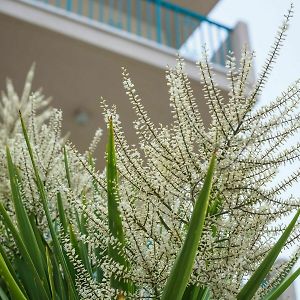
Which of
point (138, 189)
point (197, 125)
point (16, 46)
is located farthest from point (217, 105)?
point (16, 46)

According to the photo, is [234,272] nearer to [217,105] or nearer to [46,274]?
[217,105]

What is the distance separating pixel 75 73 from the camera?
386 centimetres

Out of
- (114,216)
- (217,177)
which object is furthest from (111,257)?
(217,177)

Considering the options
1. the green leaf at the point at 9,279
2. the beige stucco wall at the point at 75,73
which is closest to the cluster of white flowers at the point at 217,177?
the green leaf at the point at 9,279

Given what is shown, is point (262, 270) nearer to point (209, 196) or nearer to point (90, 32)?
point (209, 196)

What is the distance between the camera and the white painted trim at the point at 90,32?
3711 millimetres

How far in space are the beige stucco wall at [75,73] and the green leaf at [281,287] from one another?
9.46ft

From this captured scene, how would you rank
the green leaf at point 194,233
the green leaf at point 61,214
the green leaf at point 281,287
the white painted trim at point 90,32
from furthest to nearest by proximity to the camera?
1. the white painted trim at point 90,32
2. the green leaf at point 61,214
3. the green leaf at point 281,287
4. the green leaf at point 194,233

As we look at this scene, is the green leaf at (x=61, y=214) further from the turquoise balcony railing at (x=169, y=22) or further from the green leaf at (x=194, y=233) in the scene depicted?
the turquoise balcony railing at (x=169, y=22)

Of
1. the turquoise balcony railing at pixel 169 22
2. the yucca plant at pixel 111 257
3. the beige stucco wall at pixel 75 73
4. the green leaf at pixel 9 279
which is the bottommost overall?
the green leaf at pixel 9 279

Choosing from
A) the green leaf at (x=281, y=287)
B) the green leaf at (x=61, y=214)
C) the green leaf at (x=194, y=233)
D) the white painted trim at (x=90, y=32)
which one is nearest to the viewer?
the green leaf at (x=194, y=233)

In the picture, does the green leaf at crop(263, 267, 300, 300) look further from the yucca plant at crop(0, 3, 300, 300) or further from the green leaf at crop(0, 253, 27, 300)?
the green leaf at crop(0, 253, 27, 300)

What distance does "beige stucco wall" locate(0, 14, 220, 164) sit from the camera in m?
3.73

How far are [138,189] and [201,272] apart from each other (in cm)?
12
